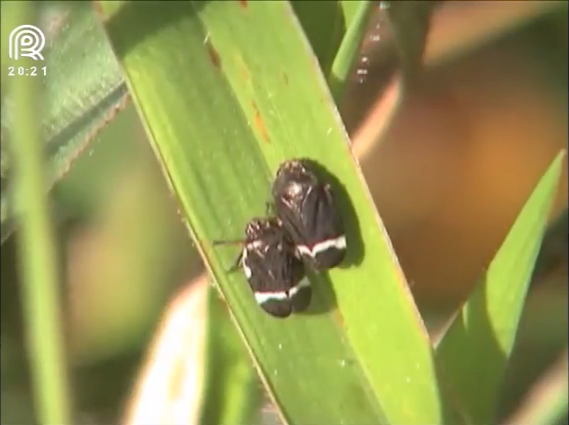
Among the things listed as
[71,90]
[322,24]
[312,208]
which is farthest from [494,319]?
[71,90]

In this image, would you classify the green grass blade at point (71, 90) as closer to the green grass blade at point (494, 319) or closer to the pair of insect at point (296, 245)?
the pair of insect at point (296, 245)

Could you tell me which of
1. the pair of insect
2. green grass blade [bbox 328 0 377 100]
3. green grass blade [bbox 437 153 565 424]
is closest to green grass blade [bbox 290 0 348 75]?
green grass blade [bbox 328 0 377 100]

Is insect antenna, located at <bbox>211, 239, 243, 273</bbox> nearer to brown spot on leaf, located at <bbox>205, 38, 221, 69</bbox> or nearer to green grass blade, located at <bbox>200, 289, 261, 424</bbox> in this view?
green grass blade, located at <bbox>200, 289, 261, 424</bbox>

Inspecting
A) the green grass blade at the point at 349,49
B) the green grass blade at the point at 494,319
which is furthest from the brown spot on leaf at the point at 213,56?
the green grass blade at the point at 494,319

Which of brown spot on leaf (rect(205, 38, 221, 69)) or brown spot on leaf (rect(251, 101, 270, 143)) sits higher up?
brown spot on leaf (rect(205, 38, 221, 69))

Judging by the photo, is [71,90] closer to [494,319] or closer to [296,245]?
[296,245]

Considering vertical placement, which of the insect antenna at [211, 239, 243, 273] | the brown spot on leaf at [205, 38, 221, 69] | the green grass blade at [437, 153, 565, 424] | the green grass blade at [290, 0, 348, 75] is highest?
the brown spot on leaf at [205, 38, 221, 69]

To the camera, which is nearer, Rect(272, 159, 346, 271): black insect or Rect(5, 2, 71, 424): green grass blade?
Rect(5, 2, 71, 424): green grass blade
